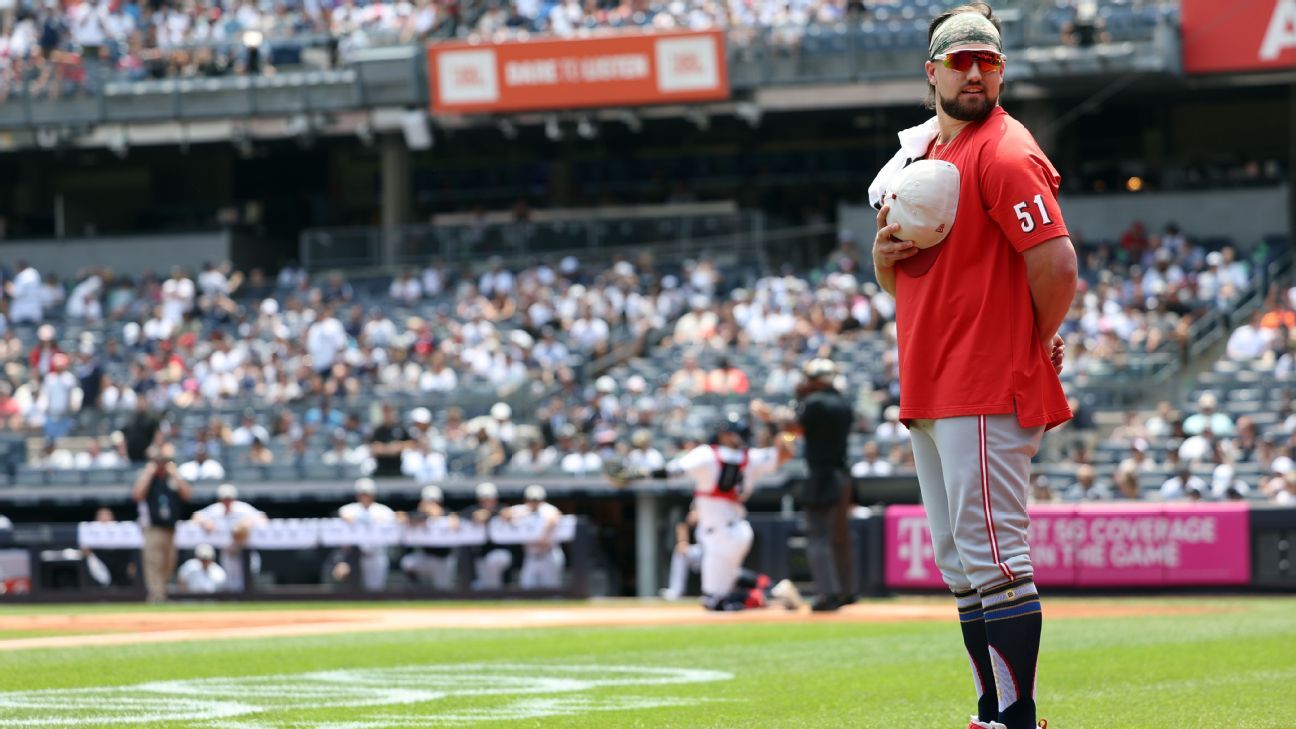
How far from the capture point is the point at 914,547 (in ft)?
61.7

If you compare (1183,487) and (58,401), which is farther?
(58,401)

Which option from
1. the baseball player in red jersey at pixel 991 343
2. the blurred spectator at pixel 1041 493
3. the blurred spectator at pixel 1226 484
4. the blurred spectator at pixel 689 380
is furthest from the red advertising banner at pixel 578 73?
the baseball player in red jersey at pixel 991 343

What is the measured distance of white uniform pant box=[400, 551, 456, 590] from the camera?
67.3 feet

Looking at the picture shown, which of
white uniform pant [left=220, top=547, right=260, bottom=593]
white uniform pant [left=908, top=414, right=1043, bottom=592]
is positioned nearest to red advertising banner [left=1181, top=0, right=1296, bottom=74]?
white uniform pant [left=220, top=547, right=260, bottom=593]

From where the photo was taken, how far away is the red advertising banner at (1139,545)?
708 inches

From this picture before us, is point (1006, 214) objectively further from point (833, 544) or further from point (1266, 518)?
point (1266, 518)

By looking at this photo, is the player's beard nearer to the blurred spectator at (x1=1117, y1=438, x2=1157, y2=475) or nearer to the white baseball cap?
the white baseball cap

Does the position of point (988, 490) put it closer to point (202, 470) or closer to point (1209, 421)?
point (1209, 421)

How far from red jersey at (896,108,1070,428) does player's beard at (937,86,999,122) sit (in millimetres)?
42

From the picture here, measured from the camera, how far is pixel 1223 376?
22781 mm

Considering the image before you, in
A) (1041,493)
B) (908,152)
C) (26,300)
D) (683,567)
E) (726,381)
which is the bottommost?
(683,567)

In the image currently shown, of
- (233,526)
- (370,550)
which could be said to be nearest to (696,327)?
(370,550)

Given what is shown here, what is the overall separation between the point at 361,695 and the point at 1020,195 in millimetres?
4205

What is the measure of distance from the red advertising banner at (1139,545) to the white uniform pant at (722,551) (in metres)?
2.48
